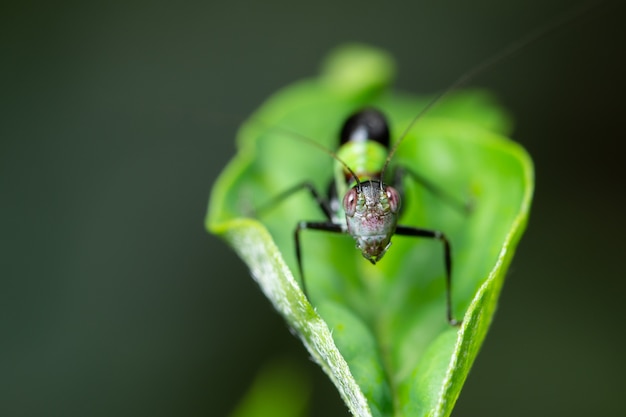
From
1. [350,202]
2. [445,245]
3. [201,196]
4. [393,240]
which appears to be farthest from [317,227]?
[201,196]

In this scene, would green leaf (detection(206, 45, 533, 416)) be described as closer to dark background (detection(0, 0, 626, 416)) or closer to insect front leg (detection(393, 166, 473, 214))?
insect front leg (detection(393, 166, 473, 214))

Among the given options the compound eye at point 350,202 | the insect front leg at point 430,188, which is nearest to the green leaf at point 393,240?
the insect front leg at point 430,188

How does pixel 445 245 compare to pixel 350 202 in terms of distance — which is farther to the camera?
pixel 350 202

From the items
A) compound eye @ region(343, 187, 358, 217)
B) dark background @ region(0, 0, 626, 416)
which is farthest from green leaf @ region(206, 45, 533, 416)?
dark background @ region(0, 0, 626, 416)

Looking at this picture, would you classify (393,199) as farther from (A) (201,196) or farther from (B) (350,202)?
(A) (201,196)

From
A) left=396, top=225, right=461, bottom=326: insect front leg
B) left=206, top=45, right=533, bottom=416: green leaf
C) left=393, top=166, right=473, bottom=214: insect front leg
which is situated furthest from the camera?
left=393, top=166, right=473, bottom=214: insect front leg

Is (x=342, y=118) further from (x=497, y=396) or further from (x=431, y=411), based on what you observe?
(x=431, y=411)
